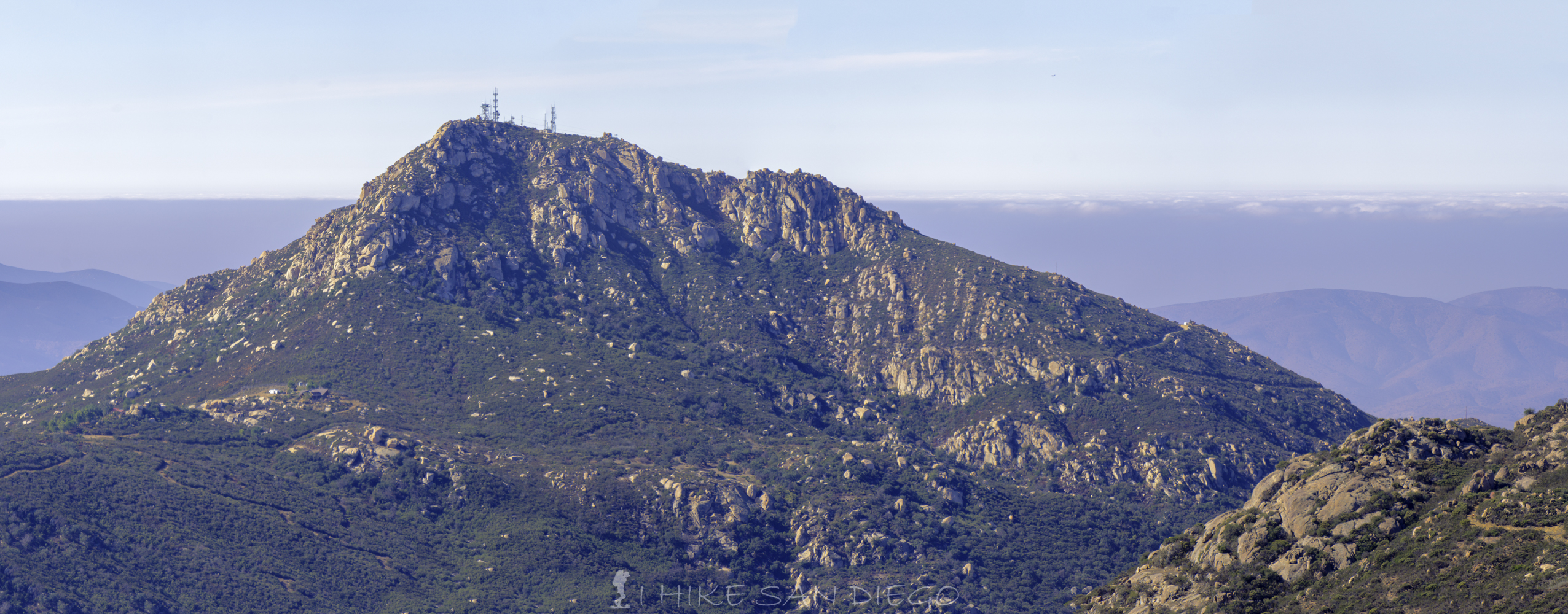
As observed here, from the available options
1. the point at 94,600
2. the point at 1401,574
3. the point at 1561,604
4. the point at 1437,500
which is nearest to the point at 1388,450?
the point at 1437,500

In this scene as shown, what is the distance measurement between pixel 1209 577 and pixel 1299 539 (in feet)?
30.1

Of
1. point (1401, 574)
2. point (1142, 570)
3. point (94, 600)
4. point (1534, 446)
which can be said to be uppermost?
point (1534, 446)

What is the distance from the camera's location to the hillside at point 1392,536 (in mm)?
95250

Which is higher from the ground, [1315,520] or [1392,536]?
[1392,536]

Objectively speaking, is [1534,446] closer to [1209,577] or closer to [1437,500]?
[1437,500]

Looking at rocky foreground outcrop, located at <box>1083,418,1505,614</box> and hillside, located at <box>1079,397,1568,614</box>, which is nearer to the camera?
hillside, located at <box>1079,397,1568,614</box>

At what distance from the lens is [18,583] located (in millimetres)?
193250

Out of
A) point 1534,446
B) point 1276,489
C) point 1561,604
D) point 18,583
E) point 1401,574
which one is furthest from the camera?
point 18,583

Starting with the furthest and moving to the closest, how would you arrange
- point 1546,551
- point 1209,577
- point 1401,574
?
point 1209,577
point 1401,574
point 1546,551

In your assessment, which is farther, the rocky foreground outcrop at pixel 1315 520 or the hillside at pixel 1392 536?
the rocky foreground outcrop at pixel 1315 520

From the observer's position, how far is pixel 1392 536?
108 meters

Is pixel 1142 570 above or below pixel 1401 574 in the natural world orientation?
below

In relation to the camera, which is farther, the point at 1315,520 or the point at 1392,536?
the point at 1315,520

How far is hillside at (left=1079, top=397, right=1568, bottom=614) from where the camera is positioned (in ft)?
313
